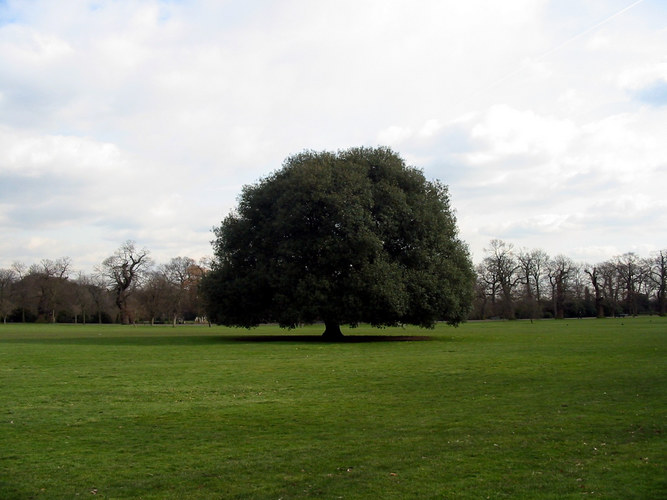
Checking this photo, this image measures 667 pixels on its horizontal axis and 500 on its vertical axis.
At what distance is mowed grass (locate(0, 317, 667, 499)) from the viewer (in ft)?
24.0

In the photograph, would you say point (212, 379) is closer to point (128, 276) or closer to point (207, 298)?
point (207, 298)

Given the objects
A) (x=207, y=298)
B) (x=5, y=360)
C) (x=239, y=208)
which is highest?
(x=239, y=208)

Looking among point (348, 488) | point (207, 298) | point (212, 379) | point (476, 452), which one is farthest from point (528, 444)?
point (207, 298)

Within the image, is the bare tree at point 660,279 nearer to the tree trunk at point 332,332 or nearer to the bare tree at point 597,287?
the bare tree at point 597,287

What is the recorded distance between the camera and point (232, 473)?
7953mm

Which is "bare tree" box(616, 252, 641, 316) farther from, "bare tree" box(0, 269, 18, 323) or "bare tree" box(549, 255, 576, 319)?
"bare tree" box(0, 269, 18, 323)

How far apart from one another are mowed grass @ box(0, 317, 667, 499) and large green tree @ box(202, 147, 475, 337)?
1906 cm

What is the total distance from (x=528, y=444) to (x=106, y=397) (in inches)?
417

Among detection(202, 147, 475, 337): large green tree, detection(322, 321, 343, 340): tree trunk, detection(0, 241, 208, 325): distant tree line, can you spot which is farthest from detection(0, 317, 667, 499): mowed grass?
detection(0, 241, 208, 325): distant tree line

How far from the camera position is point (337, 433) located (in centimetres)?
1042

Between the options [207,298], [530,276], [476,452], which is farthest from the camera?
[530,276]

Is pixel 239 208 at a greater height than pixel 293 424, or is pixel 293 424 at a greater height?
pixel 239 208

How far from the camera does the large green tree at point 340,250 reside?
39.6 meters

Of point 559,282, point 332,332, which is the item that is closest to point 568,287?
point 559,282
